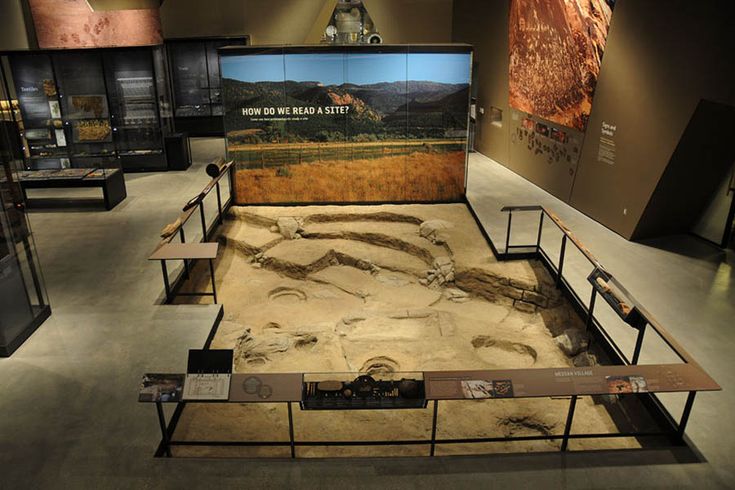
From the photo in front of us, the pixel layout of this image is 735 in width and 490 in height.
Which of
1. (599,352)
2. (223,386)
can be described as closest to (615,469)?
(599,352)

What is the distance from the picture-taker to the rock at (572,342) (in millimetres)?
6680

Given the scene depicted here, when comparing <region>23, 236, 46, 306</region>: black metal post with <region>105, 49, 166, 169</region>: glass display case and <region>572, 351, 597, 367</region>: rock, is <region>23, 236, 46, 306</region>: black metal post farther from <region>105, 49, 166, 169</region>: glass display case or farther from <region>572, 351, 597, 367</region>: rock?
<region>105, 49, 166, 169</region>: glass display case

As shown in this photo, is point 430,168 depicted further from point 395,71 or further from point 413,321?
point 413,321

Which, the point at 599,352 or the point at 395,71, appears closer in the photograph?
the point at 599,352

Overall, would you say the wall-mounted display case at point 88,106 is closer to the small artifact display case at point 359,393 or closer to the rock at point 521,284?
the rock at point 521,284

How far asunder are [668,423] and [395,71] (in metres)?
8.18

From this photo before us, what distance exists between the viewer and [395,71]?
10844mm

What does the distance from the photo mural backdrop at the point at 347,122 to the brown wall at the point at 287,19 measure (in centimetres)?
708

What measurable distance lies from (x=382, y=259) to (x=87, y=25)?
40.3 ft

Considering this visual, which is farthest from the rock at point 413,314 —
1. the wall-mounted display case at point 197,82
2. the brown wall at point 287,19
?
the wall-mounted display case at point 197,82

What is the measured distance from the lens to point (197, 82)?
58.6 ft

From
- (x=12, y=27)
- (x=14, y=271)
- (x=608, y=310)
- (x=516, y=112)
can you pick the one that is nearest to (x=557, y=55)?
(x=516, y=112)

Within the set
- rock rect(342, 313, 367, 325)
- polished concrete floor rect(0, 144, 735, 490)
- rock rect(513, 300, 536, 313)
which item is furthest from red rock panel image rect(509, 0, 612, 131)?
rock rect(342, 313, 367, 325)

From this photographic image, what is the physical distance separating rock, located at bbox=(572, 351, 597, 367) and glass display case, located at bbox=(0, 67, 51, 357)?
20.9ft
